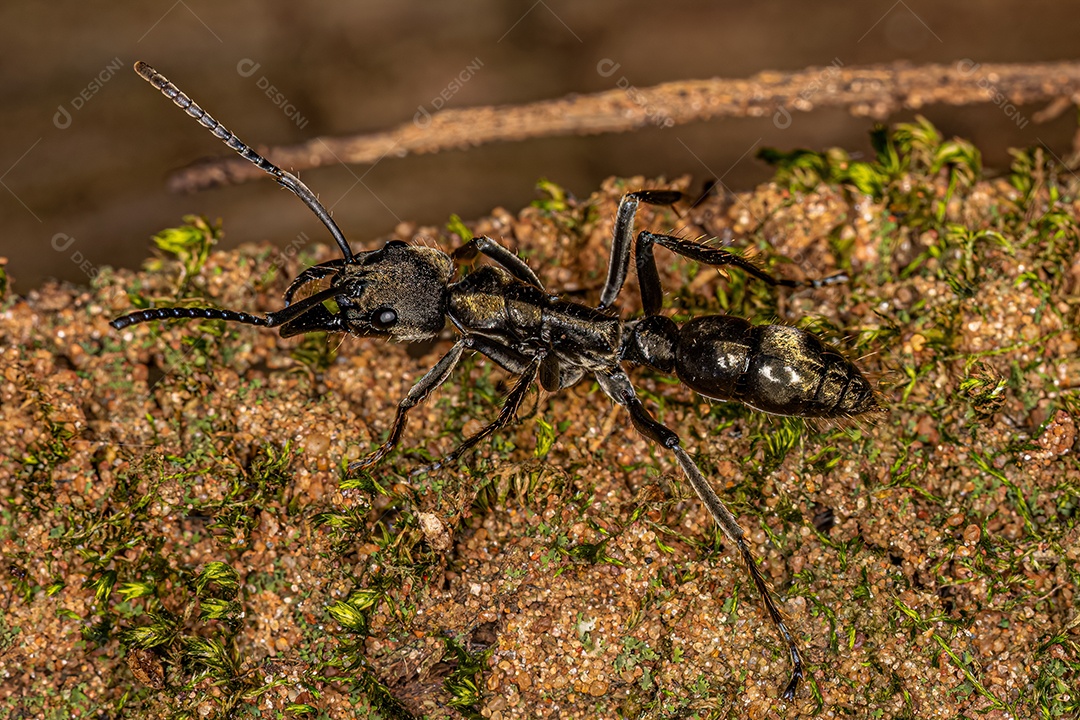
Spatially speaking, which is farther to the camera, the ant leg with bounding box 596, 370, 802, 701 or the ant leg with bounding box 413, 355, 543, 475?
the ant leg with bounding box 413, 355, 543, 475
